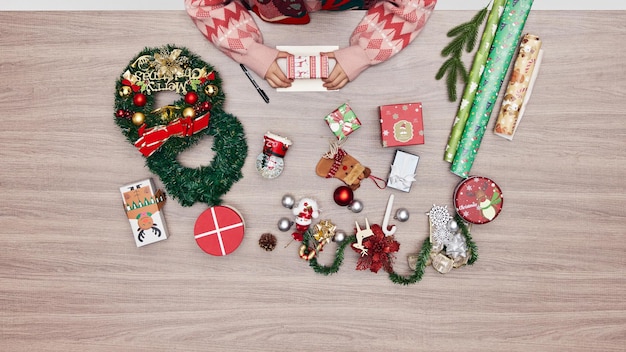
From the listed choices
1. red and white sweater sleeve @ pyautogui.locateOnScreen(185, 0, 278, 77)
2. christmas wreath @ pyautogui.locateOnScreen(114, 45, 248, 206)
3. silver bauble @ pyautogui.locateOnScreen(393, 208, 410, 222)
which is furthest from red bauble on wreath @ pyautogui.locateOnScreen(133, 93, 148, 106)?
silver bauble @ pyautogui.locateOnScreen(393, 208, 410, 222)

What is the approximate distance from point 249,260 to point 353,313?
31 centimetres

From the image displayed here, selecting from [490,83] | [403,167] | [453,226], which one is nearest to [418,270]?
[453,226]

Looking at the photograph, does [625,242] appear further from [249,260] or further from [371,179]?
[249,260]

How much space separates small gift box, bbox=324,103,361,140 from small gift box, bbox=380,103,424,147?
7 cm

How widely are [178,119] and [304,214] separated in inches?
15.3

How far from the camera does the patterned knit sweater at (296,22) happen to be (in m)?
1.00

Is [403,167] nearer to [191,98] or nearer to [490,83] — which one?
[490,83]

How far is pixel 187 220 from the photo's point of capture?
3.67ft

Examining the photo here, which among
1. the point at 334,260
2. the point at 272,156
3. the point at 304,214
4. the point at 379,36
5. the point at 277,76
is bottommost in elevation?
the point at 334,260

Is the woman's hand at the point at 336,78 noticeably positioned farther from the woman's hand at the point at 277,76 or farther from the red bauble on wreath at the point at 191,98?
the red bauble on wreath at the point at 191,98

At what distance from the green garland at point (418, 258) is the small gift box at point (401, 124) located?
0.80ft

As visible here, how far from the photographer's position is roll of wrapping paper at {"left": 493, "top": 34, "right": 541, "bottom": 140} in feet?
3.44

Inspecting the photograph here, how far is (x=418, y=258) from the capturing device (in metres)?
1.10

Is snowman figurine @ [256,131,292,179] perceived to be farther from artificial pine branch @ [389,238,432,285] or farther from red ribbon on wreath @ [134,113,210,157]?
artificial pine branch @ [389,238,432,285]
